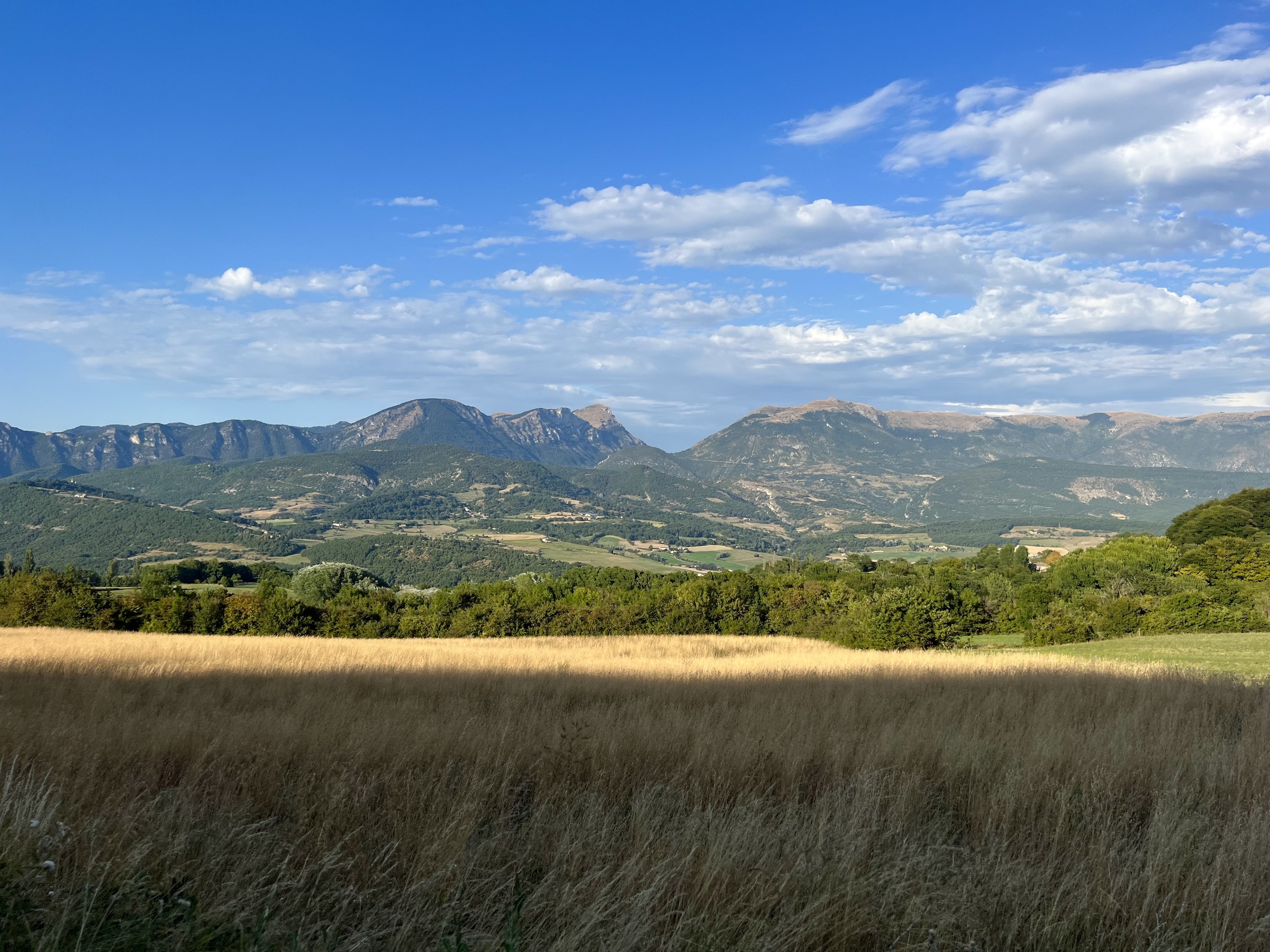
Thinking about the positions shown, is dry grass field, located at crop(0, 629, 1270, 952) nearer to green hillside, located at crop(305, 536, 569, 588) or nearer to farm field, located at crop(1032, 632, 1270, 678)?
farm field, located at crop(1032, 632, 1270, 678)

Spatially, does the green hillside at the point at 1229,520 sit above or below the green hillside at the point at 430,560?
above

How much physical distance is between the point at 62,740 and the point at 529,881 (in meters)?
4.29

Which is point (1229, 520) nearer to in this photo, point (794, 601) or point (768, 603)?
point (794, 601)

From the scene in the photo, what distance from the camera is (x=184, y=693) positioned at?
984cm

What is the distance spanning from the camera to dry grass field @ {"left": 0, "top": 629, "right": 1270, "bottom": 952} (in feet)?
10.1

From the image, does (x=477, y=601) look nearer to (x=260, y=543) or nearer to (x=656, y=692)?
(x=656, y=692)

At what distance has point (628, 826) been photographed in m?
4.52

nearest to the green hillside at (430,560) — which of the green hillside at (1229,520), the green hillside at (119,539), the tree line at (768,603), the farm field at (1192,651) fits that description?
the green hillside at (119,539)

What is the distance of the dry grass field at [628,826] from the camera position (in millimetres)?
3076

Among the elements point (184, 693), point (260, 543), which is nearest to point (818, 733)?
point (184, 693)

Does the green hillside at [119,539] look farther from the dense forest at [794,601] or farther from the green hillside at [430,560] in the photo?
the dense forest at [794,601]

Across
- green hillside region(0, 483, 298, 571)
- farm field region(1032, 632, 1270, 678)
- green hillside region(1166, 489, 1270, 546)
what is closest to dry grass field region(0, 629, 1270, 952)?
farm field region(1032, 632, 1270, 678)

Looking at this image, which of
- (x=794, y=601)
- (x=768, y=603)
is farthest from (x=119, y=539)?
(x=794, y=601)

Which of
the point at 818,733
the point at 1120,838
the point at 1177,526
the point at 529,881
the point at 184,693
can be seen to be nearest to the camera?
the point at 529,881
